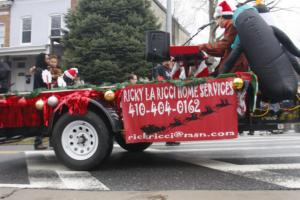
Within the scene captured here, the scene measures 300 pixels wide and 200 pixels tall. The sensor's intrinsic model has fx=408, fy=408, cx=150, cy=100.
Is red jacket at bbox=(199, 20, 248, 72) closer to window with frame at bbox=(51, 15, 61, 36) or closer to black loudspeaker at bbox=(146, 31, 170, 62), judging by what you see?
black loudspeaker at bbox=(146, 31, 170, 62)

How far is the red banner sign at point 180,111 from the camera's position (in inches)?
207

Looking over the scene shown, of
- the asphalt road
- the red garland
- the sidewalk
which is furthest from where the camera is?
the red garland

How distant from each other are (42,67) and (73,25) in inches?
426

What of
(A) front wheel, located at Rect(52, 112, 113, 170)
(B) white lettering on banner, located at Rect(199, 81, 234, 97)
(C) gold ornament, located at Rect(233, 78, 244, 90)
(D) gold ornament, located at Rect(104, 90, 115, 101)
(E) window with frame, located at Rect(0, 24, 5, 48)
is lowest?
(A) front wheel, located at Rect(52, 112, 113, 170)

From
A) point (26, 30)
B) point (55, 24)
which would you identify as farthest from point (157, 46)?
point (26, 30)

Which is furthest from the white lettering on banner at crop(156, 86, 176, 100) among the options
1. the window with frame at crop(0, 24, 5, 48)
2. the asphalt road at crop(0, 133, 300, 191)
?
the window with frame at crop(0, 24, 5, 48)

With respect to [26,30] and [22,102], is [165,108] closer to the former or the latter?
[22,102]

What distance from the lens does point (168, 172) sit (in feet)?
17.9

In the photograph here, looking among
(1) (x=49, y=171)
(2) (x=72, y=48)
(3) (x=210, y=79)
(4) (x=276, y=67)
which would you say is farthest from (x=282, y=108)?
(2) (x=72, y=48)

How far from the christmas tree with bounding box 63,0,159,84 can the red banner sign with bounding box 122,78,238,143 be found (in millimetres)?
12304

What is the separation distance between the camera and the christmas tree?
17969mm

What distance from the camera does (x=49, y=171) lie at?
5773 mm

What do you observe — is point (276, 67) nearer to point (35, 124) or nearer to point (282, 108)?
point (282, 108)

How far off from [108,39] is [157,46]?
40.4 feet
